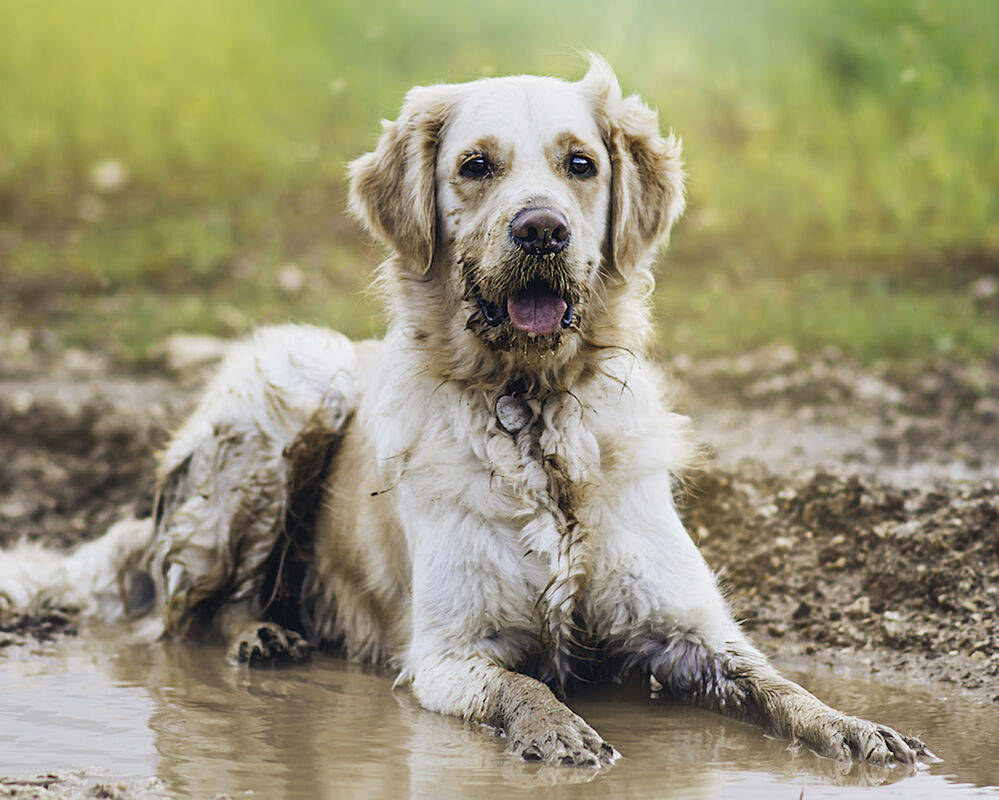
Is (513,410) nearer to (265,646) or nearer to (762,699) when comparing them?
(762,699)

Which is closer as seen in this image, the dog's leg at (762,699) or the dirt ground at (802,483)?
the dog's leg at (762,699)

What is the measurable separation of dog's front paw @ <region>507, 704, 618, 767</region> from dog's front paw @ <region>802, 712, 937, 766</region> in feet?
1.84

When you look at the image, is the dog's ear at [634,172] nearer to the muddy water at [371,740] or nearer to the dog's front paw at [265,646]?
the muddy water at [371,740]

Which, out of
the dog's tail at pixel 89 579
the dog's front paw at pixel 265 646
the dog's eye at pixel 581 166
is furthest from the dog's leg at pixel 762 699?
the dog's tail at pixel 89 579

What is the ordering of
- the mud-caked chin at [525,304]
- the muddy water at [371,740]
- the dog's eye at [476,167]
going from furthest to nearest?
the dog's eye at [476,167] → the mud-caked chin at [525,304] → the muddy water at [371,740]

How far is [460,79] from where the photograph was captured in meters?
9.10

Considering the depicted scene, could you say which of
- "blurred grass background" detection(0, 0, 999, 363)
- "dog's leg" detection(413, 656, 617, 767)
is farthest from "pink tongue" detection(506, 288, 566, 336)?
"blurred grass background" detection(0, 0, 999, 363)

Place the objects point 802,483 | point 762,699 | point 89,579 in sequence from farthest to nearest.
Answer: point 802,483 → point 89,579 → point 762,699

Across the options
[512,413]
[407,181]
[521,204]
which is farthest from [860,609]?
[407,181]

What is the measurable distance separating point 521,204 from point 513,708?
152 centimetres

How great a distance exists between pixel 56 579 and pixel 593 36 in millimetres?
7497

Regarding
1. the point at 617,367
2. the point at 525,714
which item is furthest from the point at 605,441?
the point at 525,714

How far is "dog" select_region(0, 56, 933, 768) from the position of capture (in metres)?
3.97

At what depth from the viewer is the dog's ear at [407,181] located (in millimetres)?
4438
